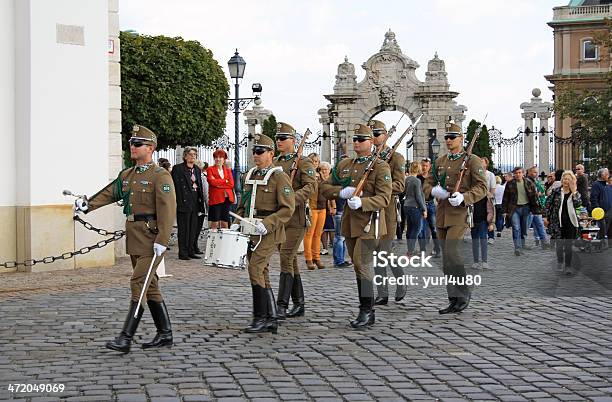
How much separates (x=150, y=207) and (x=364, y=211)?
242cm

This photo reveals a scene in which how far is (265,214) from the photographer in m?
10.9

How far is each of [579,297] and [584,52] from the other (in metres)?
61.5

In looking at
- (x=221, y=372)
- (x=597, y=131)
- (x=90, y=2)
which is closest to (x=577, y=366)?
(x=221, y=372)

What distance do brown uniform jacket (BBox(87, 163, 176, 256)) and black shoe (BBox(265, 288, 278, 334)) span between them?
146cm

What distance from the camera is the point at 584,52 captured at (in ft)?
238

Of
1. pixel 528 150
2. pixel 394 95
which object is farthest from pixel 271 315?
pixel 394 95

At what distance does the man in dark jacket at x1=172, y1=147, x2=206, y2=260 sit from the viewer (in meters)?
18.8

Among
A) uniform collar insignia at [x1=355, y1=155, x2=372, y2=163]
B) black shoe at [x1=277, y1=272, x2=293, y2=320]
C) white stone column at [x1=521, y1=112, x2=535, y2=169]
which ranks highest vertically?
white stone column at [x1=521, y1=112, x2=535, y2=169]

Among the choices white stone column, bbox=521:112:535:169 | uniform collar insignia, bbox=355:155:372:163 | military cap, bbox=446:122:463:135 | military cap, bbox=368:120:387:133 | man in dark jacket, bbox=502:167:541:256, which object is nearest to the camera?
uniform collar insignia, bbox=355:155:372:163

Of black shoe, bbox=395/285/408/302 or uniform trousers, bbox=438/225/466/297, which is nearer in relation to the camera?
uniform trousers, bbox=438/225/466/297

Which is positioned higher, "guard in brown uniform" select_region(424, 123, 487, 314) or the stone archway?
the stone archway

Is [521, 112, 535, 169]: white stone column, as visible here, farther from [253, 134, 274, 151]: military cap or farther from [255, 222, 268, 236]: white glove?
[255, 222, 268, 236]: white glove

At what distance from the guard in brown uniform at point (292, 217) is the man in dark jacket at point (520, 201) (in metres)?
10.5

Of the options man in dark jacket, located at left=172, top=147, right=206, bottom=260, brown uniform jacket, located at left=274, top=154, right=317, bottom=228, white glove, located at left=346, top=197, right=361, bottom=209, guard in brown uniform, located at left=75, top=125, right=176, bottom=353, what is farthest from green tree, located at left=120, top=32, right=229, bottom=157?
guard in brown uniform, located at left=75, top=125, right=176, bottom=353
